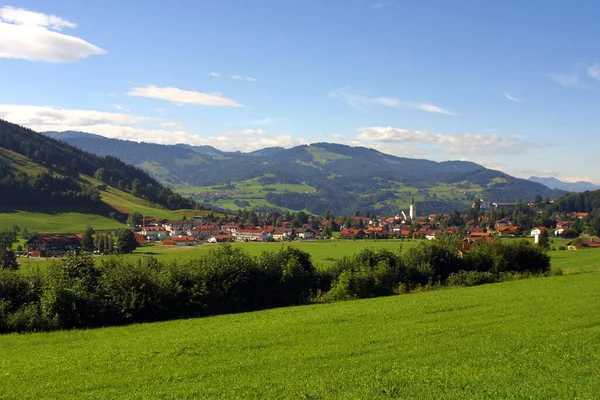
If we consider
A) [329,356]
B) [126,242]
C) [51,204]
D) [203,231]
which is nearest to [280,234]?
[203,231]

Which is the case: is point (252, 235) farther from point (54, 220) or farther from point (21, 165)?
point (21, 165)

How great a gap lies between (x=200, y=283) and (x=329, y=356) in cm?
1568

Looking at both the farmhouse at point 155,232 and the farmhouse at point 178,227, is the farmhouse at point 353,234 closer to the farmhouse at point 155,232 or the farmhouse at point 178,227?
the farmhouse at point 178,227

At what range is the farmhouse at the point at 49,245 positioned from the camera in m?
98.6

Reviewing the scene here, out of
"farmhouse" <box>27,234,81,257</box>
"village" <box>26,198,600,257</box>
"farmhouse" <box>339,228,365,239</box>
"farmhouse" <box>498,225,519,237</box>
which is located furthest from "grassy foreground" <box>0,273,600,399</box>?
"farmhouse" <box>339,228,365,239</box>

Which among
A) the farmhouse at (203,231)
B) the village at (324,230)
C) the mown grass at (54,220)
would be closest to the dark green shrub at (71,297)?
the village at (324,230)

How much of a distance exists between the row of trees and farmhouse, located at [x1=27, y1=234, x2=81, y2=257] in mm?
73012

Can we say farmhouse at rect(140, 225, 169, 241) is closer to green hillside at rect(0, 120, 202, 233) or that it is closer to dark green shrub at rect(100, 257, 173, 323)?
green hillside at rect(0, 120, 202, 233)

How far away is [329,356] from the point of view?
19.2 m

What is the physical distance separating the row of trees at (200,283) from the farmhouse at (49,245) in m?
73.0

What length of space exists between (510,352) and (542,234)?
86.6 m

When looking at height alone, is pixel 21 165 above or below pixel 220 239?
above

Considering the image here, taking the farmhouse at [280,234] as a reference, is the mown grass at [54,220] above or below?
above

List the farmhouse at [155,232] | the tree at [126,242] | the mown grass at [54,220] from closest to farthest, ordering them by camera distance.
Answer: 1. the tree at [126,242]
2. the mown grass at [54,220]
3. the farmhouse at [155,232]
